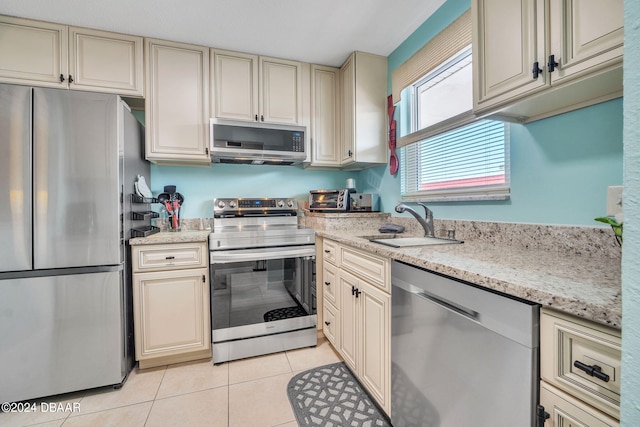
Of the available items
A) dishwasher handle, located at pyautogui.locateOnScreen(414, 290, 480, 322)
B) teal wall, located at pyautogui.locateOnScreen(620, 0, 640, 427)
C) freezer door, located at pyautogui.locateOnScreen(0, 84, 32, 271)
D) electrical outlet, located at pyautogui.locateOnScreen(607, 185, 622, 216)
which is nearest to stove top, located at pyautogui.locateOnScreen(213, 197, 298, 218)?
freezer door, located at pyautogui.locateOnScreen(0, 84, 32, 271)

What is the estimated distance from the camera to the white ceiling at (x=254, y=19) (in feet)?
5.68

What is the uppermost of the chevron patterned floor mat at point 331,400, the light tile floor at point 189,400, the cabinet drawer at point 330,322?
the cabinet drawer at point 330,322

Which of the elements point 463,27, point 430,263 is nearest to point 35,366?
point 430,263

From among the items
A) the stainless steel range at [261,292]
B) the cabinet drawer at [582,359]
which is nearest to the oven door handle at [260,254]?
the stainless steel range at [261,292]

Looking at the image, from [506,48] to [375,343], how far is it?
4.80 feet

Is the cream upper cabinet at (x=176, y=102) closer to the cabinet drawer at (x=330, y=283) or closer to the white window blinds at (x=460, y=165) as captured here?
the cabinet drawer at (x=330, y=283)

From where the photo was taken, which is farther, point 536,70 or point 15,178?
point 15,178

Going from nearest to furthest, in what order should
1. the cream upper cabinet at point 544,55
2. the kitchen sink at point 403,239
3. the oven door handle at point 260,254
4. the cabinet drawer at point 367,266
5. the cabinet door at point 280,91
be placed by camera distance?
the cream upper cabinet at point 544,55 < the cabinet drawer at point 367,266 < the kitchen sink at point 403,239 < the oven door handle at point 260,254 < the cabinet door at point 280,91

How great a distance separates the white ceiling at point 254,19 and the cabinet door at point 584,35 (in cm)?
110

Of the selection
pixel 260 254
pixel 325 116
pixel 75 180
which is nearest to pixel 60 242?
pixel 75 180

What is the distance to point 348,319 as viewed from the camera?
171cm

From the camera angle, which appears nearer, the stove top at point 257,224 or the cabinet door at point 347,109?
the stove top at point 257,224

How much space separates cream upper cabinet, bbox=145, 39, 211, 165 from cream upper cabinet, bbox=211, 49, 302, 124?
0.11 m

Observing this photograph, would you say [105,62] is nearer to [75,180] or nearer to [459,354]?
[75,180]
